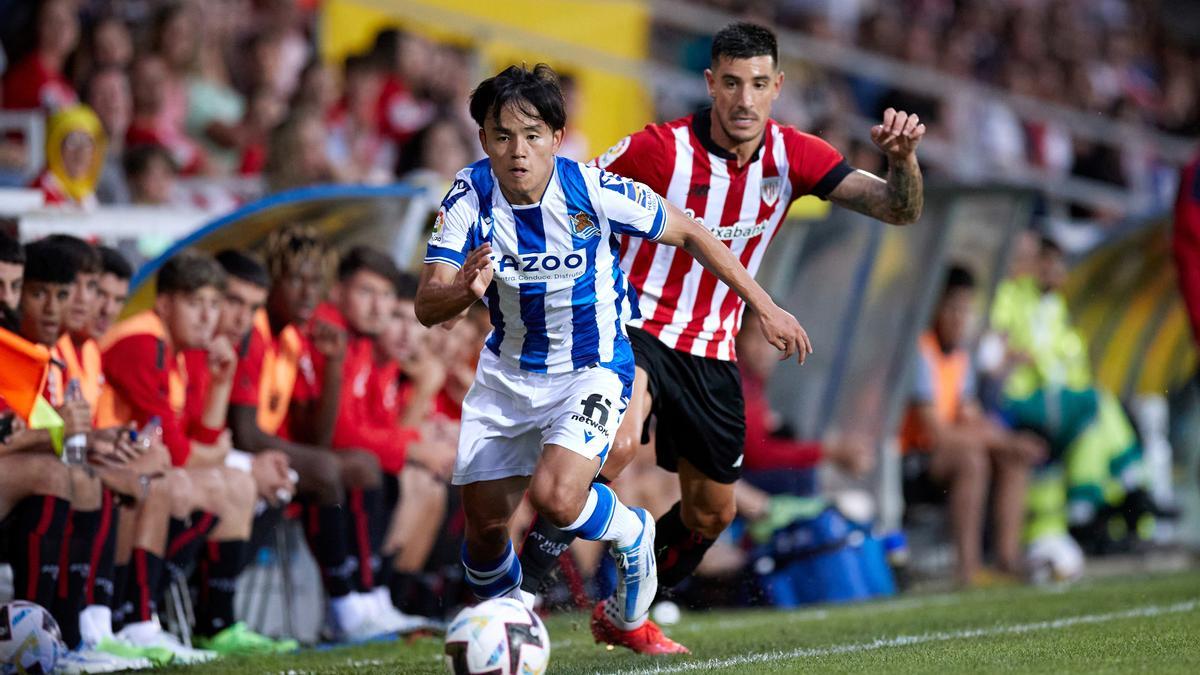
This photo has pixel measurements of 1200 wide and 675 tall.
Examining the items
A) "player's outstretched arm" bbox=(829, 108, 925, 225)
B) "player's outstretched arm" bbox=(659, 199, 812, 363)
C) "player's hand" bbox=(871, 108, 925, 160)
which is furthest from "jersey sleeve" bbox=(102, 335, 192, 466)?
"player's hand" bbox=(871, 108, 925, 160)

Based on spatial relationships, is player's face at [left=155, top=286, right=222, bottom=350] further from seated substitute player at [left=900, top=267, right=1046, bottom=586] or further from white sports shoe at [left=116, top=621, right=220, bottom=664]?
seated substitute player at [left=900, top=267, right=1046, bottom=586]

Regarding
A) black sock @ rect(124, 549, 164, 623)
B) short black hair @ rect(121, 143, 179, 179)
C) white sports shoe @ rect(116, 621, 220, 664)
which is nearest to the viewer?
white sports shoe @ rect(116, 621, 220, 664)

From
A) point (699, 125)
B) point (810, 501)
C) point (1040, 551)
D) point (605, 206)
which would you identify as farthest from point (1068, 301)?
point (605, 206)

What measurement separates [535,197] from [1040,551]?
6985 millimetres

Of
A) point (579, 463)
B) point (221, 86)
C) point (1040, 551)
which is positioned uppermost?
point (221, 86)

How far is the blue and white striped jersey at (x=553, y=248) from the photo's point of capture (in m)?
5.96

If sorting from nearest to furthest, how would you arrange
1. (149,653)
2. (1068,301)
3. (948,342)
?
(149,653) < (948,342) < (1068,301)

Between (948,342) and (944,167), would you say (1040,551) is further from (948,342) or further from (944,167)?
(944,167)

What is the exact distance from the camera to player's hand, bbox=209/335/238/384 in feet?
25.5

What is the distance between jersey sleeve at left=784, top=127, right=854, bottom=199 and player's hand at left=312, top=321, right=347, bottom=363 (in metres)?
2.57

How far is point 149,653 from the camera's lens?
22.7 feet

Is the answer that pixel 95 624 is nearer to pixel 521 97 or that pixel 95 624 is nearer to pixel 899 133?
pixel 521 97

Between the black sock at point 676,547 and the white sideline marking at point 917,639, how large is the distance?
666 mm

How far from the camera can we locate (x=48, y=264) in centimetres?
696
